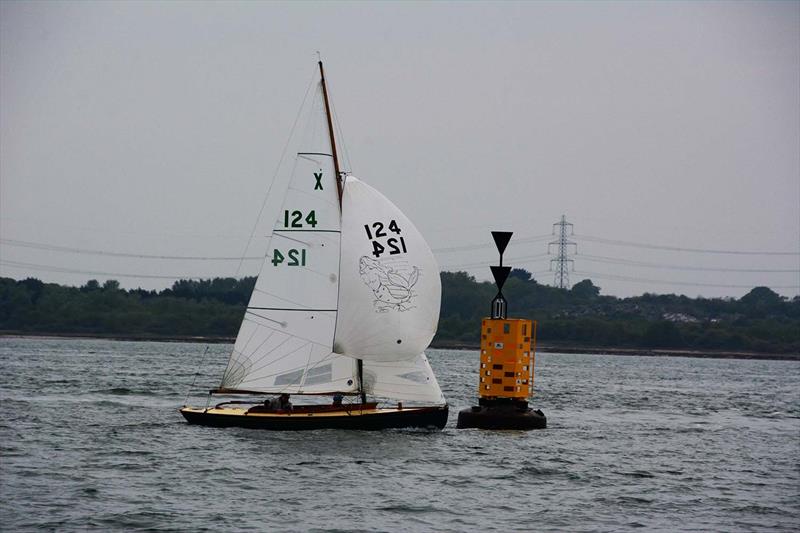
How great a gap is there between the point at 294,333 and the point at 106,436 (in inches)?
249

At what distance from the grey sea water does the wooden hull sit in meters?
0.29

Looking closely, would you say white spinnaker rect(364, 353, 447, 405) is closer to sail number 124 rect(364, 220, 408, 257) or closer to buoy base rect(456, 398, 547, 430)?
buoy base rect(456, 398, 547, 430)

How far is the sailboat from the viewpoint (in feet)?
129

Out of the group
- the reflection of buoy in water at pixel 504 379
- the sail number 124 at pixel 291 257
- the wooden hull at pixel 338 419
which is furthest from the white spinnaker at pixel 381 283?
the reflection of buoy in water at pixel 504 379

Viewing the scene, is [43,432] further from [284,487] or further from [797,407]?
[797,407]

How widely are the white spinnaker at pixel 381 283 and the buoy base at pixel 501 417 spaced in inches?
121

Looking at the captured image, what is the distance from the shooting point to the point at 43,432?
131ft

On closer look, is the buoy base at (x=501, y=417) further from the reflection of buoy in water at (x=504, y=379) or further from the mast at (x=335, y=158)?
the mast at (x=335, y=158)

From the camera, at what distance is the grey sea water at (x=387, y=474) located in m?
26.6

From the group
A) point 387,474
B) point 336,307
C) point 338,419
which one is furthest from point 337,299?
point 387,474

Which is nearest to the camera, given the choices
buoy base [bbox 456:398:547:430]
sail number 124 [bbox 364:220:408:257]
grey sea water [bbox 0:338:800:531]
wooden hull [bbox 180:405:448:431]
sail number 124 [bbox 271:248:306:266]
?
grey sea water [bbox 0:338:800:531]

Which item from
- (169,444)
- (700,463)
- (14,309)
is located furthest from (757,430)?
(14,309)

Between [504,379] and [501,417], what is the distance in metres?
1.17

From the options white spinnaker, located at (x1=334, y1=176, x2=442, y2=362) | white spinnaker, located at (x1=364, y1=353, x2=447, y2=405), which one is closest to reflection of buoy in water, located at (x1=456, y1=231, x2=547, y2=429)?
white spinnaker, located at (x1=364, y1=353, x2=447, y2=405)
